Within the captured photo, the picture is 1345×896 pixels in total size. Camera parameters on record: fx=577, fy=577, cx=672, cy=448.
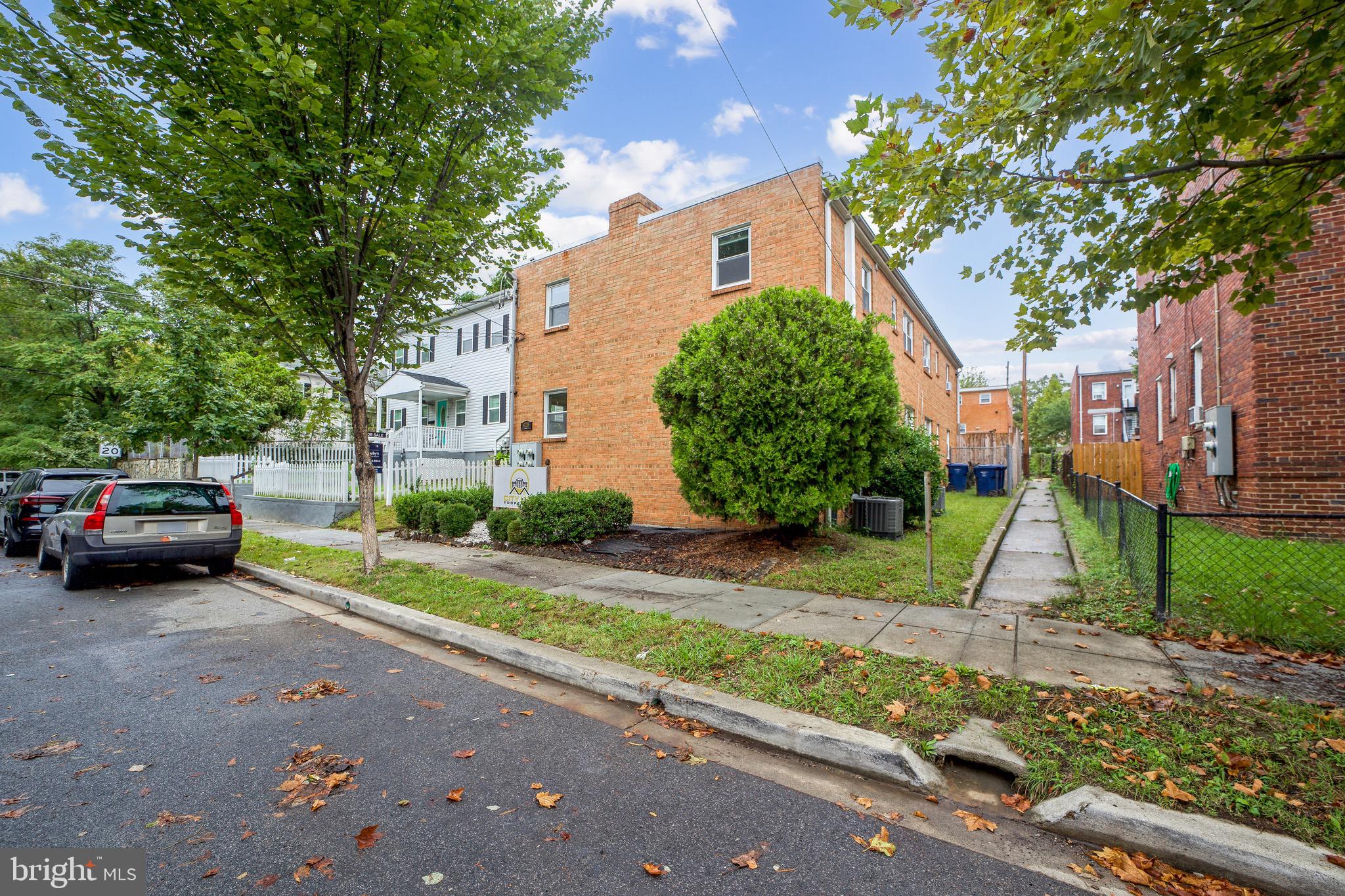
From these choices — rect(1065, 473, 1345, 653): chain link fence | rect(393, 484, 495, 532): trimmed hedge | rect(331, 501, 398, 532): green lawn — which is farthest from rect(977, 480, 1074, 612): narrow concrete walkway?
rect(331, 501, 398, 532): green lawn

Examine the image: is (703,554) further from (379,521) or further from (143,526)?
(379,521)

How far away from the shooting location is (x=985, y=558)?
27.8 feet

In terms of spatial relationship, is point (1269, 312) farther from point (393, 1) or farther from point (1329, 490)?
point (393, 1)

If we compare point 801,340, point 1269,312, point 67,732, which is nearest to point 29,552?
point 67,732

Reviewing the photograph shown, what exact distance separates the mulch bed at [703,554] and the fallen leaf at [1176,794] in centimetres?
479

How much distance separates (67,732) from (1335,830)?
6.39 metres

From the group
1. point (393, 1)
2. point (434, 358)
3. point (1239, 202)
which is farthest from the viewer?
point (434, 358)

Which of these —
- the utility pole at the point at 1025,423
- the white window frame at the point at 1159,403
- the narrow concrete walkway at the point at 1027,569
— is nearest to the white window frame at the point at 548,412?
the narrow concrete walkway at the point at 1027,569

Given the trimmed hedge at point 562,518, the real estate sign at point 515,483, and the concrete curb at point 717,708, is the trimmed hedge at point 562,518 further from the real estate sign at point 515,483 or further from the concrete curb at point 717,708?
the concrete curb at point 717,708

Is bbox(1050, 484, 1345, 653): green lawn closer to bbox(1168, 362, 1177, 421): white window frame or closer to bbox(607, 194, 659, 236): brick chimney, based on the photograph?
bbox(1168, 362, 1177, 421): white window frame

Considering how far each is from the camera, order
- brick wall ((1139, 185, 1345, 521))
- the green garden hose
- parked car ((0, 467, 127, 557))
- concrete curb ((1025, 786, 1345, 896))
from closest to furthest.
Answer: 1. concrete curb ((1025, 786, 1345, 896))
2. brick wall ((1139, 185, 1345, 521))
3. parked car ((0, 467, 127, 557))
4. the green garden hose

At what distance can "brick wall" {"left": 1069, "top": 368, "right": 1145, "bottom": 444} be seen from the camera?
40.6 m

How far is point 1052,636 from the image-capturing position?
16.0ft

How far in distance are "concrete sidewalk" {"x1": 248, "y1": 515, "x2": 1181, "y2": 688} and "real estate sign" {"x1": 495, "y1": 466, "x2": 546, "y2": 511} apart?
2.42 m
